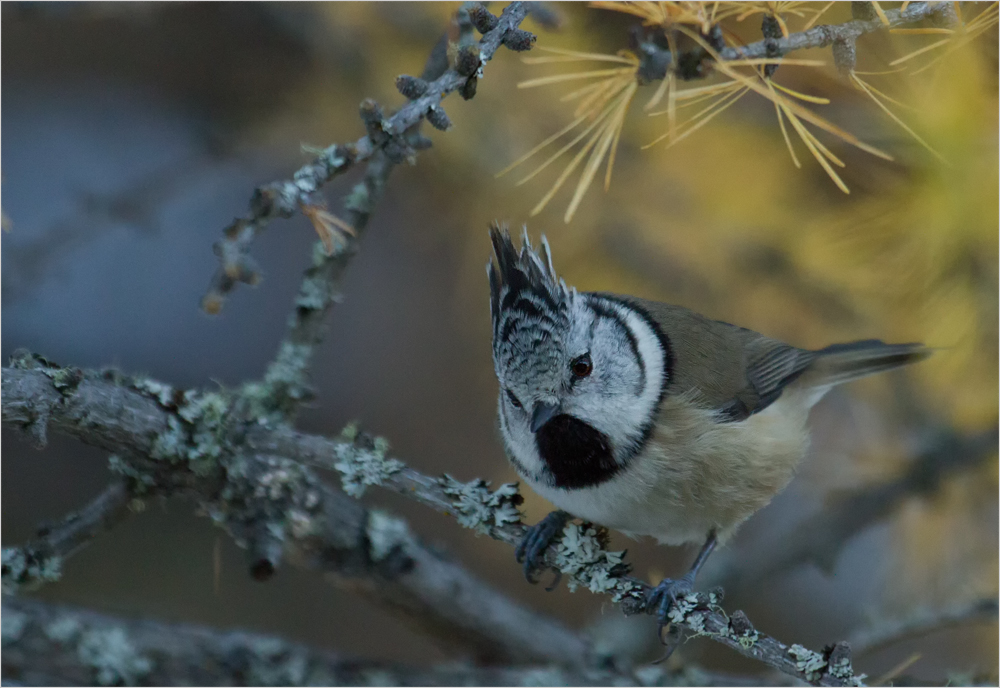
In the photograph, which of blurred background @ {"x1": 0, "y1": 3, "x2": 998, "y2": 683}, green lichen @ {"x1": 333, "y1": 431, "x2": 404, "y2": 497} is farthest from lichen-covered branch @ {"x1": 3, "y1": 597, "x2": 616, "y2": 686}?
green lichen @ {"x1": 333, "y1": 431, "x2": 404, "y2": 497}

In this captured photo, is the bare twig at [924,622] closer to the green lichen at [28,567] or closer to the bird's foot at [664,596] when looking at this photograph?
the bird's foot at [664,596]

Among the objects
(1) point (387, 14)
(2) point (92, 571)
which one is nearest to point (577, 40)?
(1) point (387, 14)

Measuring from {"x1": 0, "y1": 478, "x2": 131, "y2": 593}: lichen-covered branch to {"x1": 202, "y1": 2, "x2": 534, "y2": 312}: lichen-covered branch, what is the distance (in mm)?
549

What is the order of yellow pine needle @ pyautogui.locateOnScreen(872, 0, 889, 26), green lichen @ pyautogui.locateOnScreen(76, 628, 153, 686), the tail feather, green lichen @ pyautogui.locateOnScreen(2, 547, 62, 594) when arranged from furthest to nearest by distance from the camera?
the tail feather
green lichen @ pyautogui.locateOnScreen(76, 628, 153, 686)
green lichen @ pyautogui.locateOnScreen(2, 547, 62, 594)
yellow pine needle @ pyautogui.locateOnScreen(872, 0, 889, 26)

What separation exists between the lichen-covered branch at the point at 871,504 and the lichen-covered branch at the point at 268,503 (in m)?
0.54

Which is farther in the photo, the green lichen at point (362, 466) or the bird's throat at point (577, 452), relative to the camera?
the bird's throat at point (577, 452)

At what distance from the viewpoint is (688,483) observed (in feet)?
5.06

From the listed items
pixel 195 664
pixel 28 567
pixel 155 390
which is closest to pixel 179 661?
pixel 195 664

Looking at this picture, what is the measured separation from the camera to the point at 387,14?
82.7 inches

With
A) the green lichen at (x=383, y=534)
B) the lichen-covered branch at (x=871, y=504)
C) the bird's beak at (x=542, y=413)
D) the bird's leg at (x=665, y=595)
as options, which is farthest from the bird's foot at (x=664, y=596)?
the lichen-covered branch at (x=871, y=504)

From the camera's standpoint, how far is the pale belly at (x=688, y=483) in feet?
4.97

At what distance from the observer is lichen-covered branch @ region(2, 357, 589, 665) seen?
1.24 meters

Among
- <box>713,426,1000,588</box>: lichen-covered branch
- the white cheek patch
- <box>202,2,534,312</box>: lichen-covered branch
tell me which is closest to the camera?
<box>202,2,534,312</box>: lichen-covered branch

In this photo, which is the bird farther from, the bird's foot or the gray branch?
the gray branch
